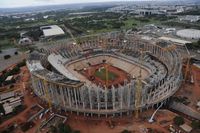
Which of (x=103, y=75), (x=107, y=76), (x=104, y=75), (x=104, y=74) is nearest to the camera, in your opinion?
(x=107, y=76)

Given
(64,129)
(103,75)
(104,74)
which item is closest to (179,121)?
(64,129)

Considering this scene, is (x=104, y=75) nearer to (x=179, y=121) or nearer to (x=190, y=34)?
(x=179, y=121)

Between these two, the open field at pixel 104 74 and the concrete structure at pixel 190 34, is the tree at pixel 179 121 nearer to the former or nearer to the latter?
the open field at pixel 104 74

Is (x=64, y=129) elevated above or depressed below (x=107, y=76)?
below

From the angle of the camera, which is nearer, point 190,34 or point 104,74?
point 104,74

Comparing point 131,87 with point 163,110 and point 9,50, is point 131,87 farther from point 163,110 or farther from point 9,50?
point 9,50

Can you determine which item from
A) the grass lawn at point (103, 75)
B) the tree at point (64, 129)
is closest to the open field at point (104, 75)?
the grass lawn at point (103, 75)

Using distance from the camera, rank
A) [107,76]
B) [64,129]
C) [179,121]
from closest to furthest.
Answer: [64,129], [179,121], [107,76]

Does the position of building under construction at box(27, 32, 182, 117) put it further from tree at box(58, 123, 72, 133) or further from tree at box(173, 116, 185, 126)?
tree at box(173, 116, 185, 126)

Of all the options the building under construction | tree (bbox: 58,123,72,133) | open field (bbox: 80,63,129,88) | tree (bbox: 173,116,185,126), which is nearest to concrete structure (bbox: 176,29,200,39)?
the building under construction
